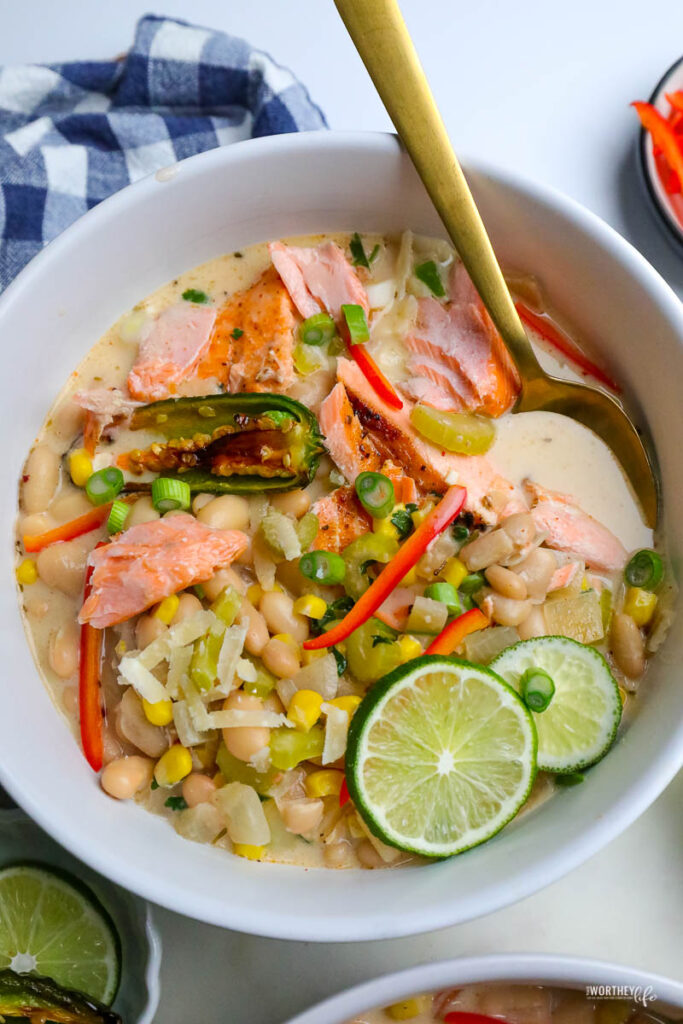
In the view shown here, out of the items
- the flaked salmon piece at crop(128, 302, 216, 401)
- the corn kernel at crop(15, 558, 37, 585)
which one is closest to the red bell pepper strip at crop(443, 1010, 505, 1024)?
the corn kernel at crop(15, 558, 37, 585)

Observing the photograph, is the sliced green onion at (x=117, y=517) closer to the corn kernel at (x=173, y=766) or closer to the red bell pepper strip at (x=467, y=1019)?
the corn kernel at (x=173, y=766)

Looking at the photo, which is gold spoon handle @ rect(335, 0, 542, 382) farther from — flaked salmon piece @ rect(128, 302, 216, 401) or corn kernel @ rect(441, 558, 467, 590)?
flaked salmon piece @ rect(128, 302, 216, 401)

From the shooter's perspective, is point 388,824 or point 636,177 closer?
point 388,824

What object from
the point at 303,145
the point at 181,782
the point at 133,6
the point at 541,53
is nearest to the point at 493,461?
the point at 303,145

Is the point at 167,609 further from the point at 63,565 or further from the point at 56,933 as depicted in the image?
the point at 56,933

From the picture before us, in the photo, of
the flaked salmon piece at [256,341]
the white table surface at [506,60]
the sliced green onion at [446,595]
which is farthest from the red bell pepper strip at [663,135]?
the sliced green onion at [446,595]

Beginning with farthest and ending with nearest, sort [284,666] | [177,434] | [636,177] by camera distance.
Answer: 1. [636,177]
2. [177,434]
3. [284,666]

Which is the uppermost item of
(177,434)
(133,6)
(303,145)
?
(303,145)

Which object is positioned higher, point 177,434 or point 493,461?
point 493,461

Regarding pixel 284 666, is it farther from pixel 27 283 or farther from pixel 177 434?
pixel 27 283
